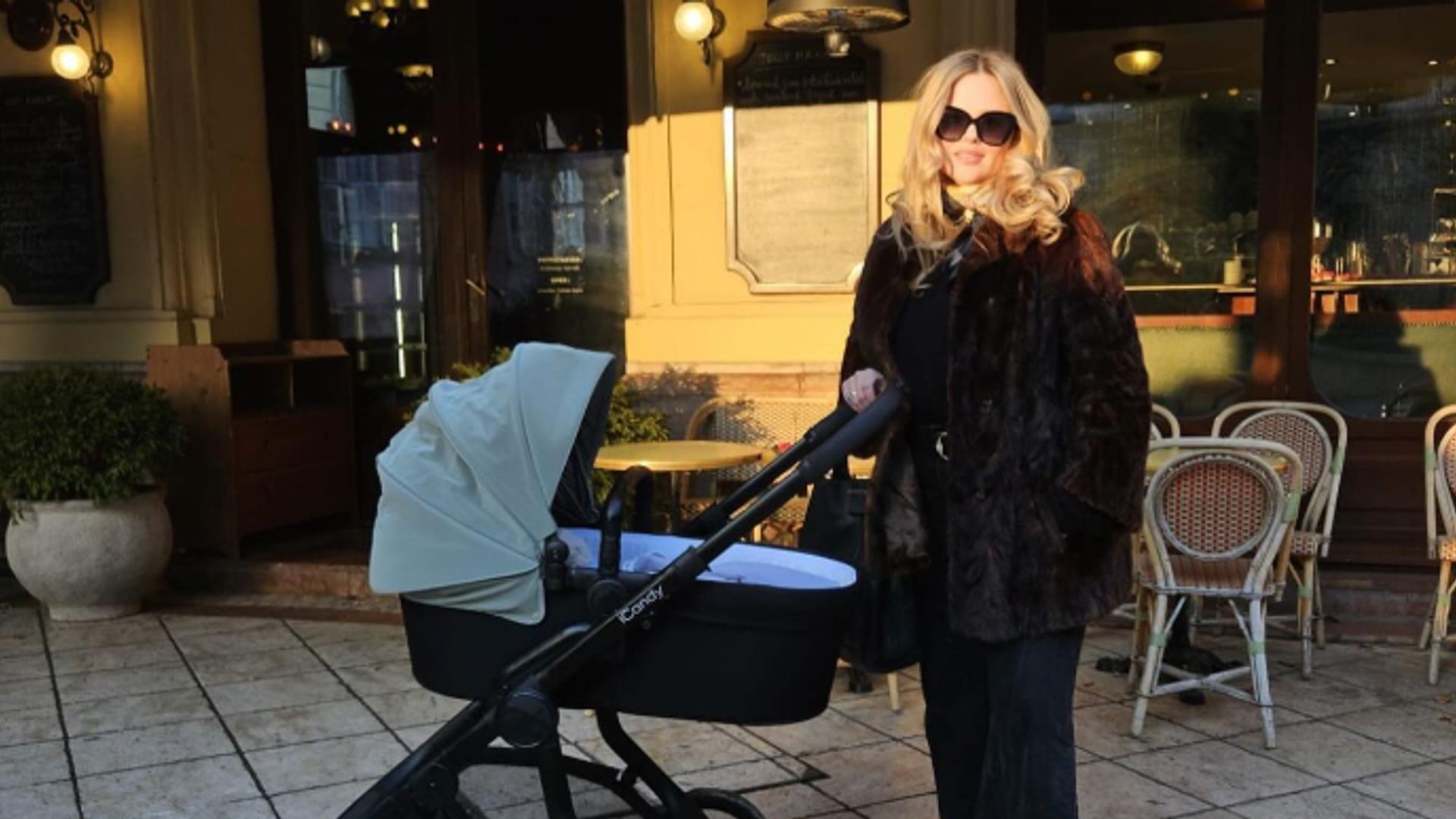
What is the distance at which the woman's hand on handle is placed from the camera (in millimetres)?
2275

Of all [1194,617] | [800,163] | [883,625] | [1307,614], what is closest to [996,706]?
[883,625]

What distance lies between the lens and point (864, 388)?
2.28 metres

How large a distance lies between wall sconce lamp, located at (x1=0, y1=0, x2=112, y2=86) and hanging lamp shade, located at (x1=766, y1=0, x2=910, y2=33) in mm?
3713

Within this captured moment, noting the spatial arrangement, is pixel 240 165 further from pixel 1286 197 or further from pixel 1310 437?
pixel 1310 437

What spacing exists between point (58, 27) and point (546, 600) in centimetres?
529

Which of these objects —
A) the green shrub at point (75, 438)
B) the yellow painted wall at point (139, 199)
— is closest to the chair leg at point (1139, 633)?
the green shrub at point (75, 438)

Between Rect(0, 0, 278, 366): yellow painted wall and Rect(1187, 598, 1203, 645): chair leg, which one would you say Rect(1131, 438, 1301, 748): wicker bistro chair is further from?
Rect(0, 0, 278, 366): yellow painted wall

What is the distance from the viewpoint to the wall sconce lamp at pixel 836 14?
4016 millimetres

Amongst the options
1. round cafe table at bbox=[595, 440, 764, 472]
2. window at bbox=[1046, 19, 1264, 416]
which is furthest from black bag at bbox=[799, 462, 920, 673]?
window at bbox=[1046, 19, 1264, 416]

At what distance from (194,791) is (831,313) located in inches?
129

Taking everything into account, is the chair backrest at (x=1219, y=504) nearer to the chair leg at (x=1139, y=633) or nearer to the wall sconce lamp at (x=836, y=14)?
the chair leg at (x=1139, y=633)

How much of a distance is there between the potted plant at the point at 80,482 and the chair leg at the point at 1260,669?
4.39m

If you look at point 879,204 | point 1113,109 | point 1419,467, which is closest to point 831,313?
point 879,204

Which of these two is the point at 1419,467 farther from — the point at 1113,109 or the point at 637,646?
the point at 637,646
